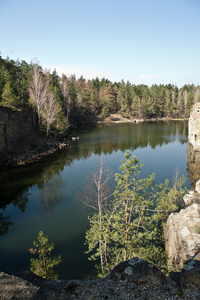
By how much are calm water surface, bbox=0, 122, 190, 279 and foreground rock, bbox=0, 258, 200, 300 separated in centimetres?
576

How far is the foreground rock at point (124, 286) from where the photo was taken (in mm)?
4980

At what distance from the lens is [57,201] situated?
60.4 ft

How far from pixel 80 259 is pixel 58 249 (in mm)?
1628

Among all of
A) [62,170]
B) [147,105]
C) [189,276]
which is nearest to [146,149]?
[62,170]

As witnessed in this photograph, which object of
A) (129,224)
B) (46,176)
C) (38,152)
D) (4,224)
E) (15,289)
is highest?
(129,224)

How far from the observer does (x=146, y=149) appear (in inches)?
1475

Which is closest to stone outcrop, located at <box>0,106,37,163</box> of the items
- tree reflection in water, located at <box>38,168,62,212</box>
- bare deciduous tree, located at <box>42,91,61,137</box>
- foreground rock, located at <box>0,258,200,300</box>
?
bare deciduous tree, located at <box>42,91,61,137</box>

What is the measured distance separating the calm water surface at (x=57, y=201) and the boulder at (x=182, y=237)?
4697 millimetres

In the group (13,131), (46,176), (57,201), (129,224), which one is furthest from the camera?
(13,131)

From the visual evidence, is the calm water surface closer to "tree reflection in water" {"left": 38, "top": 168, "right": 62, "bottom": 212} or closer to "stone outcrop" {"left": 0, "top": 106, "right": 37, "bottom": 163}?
"tree reflection in water" {"left": 38, "top": 168, "right": 62, "bottom": 212}

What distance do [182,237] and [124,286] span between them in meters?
6.24

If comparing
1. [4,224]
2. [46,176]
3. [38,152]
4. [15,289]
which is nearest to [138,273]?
[15,289]

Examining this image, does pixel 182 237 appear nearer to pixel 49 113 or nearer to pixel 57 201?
pixel 57 201

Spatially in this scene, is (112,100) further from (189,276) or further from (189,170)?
(189,276)
